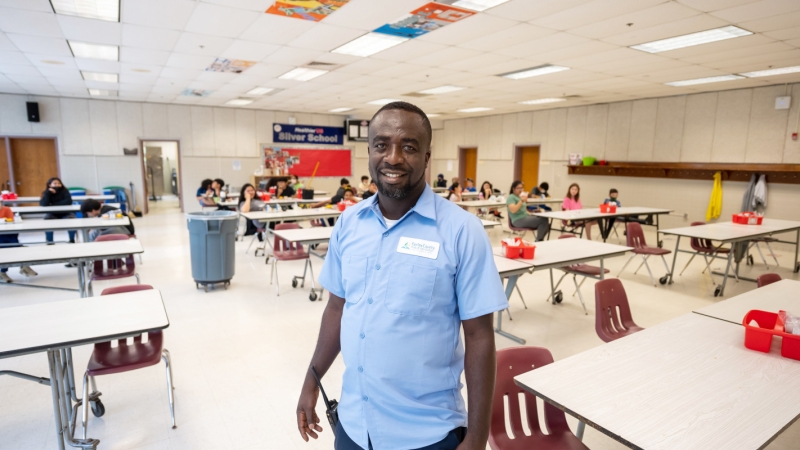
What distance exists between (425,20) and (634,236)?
403 centimetres

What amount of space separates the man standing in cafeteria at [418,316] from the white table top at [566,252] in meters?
2.62

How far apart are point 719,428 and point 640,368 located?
402 mm

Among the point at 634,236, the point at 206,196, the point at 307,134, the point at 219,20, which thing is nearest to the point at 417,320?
the point at 219,20

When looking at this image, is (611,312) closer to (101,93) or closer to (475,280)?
(475,280)

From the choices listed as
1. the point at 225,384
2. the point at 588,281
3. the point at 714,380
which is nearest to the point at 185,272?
the point at 225,384

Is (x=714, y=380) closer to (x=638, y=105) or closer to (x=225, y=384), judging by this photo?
(x=225, y=384)

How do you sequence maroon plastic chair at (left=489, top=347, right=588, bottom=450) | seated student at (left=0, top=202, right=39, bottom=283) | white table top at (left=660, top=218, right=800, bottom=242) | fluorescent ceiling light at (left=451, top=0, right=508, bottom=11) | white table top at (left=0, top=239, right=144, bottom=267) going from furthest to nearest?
seated student at (left=0, top=202, right=39, bottom=283)
white table top at (left=660, top=218, right=800, bottom=242)
fluorescent ceiling light at (left=451, top=0, right=508, bottom=11)
white table top at (left=0, top=239, right=144, bottom=267)
maroon plastic chair at (left=489, top=347, right=588, bottom=450)

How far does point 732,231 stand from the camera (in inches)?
229

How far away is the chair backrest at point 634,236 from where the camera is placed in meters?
5.93

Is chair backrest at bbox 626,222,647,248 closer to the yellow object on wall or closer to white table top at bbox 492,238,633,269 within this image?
white table top at bbox 492,238,633,269

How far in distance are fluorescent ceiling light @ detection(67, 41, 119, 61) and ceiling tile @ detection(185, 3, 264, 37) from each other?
1796 millimetres

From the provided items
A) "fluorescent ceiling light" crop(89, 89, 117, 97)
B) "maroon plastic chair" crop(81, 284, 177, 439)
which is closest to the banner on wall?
"fluorescent ceiling light" crop(89, 89, 117, 97)

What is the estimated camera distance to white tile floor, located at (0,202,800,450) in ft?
8.49

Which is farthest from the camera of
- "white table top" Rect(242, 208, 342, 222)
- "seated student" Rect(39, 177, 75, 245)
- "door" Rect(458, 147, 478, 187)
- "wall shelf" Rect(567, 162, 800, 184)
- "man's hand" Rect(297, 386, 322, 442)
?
"door" Rect(458, 147, 478, 187)
